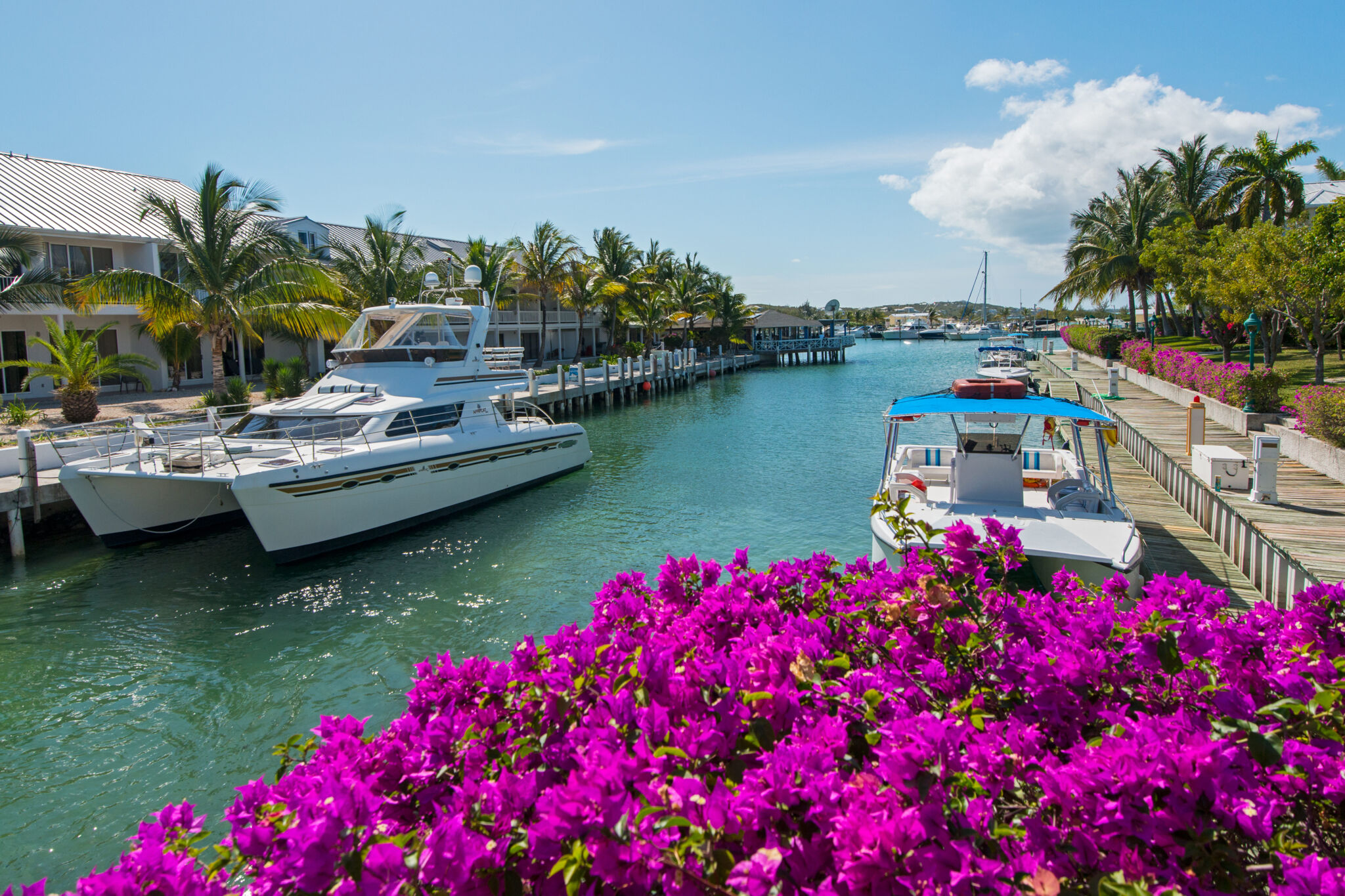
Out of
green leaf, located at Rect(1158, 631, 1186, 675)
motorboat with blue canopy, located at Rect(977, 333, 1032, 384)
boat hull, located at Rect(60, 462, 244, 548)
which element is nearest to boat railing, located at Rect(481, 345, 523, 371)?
boat hull, located at Rect(60, 462, 244, 548)

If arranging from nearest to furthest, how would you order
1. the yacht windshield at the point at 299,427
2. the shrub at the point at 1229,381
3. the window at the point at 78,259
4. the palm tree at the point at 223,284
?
the yacht windshield at the point at 299,427, the shrub at the point at 1229,381, the palm tree at the point at 223,284, the window at the point at 78,259

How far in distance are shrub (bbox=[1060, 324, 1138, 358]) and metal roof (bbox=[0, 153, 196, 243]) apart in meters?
45.4

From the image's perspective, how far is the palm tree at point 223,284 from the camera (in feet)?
68.2

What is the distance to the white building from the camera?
2488 cm

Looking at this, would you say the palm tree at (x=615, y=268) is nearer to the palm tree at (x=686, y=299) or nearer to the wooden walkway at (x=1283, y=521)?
the palm tree at (x=686, y=299)

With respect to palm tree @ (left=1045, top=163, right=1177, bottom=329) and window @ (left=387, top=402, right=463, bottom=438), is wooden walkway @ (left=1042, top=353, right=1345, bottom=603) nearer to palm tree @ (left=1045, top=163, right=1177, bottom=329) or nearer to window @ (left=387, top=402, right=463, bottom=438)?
window @ (left=387, top=402, right=463, bottom=438)

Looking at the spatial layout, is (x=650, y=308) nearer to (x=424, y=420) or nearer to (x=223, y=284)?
(x=223, y=284)

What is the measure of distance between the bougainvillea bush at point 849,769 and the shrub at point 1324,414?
11.4 meters

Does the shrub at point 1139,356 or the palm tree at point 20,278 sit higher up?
the palm tree at point 20,278

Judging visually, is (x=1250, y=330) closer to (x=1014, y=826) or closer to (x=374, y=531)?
(x=374, y=531)

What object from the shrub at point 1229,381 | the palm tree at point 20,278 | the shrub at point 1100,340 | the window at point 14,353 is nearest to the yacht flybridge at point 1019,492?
the shrub at point 1229,381

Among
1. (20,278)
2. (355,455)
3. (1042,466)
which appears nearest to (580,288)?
(20,278)

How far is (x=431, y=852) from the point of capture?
199cm

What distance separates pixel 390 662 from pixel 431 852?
→ 24.9ft
